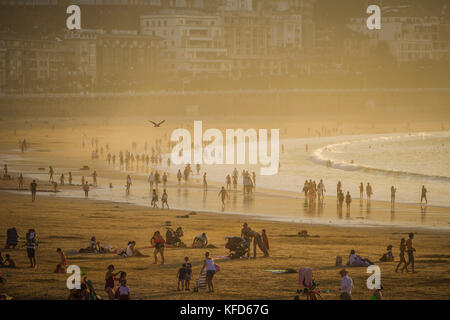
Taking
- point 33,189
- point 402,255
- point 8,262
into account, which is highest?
point 33,189

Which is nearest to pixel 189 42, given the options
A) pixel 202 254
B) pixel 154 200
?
pixel 154 200

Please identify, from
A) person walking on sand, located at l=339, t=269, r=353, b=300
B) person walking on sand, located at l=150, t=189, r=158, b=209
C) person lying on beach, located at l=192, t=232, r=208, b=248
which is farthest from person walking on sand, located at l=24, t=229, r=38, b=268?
person walking on sand, located at l=150, t=189, r=158, b=209

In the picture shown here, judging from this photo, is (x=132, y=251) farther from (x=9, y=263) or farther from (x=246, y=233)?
(x=9, y=263)

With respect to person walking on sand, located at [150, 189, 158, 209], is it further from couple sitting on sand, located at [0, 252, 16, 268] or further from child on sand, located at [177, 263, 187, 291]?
child on sand, located at [177, 263, 187, 291]

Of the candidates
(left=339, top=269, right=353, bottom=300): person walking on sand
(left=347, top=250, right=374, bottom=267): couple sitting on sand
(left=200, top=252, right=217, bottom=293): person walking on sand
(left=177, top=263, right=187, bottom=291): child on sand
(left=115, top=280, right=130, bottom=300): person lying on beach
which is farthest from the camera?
(left=347, top=250, right=374, bottom=267): couple sitting on sand

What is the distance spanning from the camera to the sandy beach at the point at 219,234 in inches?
680

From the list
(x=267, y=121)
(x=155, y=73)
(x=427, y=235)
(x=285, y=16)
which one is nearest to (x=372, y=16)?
(x=285, y=16)

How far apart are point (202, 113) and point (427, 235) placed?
90033 millimetres

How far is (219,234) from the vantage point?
2494cm

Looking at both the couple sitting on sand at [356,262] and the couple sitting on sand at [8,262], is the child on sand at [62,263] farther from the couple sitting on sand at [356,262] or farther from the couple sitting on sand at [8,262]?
the couple sitting on sand at [356,262]

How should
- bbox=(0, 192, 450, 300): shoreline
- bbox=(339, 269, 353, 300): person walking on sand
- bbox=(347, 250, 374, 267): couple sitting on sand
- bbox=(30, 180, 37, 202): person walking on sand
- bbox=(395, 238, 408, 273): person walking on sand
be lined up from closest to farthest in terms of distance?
bbox=(339, 269, 353, 300): person walking on sand → bbox=(0, 192, 450, 300): shoreline → bbox=(395, 238, 408, 273): person walking on sand → bbox=(347, 250, 374, 267): couple sitting on sand → bbox=(30, 180, 37, 202): person walking on sand

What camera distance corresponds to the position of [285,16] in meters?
169

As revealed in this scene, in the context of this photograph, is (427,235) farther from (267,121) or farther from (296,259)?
(267,121)

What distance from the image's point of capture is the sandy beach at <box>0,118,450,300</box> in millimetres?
17281
